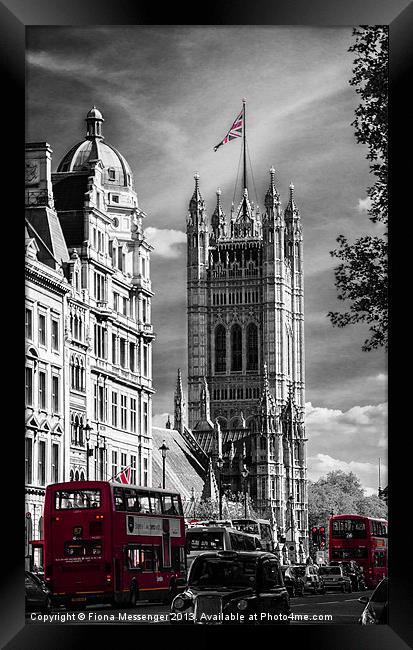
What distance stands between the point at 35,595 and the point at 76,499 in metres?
4.10

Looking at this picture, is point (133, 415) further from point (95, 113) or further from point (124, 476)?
→ point (95, 113)

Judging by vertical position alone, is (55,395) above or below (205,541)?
above

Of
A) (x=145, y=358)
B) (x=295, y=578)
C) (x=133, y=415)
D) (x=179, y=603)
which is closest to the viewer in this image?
(x=179, y=603)

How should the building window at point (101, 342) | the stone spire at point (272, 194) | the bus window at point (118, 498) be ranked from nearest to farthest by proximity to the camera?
the stone spire at point (272, 194)
the bus window at point (118, 498)
the building window at point (101, 342)

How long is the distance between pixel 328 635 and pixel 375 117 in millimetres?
9726

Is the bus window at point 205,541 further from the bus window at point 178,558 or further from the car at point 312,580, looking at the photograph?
the bus window at point 178,558

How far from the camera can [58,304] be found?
3966cm

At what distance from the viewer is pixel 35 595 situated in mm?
26938

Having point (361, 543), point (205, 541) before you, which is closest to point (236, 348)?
point (361, 543)

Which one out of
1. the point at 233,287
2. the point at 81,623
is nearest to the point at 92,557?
the point at 81,623
